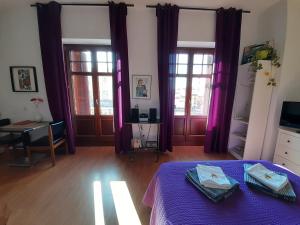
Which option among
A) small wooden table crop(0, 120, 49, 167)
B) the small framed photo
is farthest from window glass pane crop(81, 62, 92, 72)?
small wooden table crop(0, 120, 49, 167)

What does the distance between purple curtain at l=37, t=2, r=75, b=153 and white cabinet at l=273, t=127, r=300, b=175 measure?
381cm

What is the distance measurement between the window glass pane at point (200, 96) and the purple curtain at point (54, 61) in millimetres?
2678

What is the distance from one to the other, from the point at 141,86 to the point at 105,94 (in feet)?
2.90

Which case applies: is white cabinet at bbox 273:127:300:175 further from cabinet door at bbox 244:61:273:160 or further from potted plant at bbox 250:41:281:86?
potted plant at bbox 250:41:281:86

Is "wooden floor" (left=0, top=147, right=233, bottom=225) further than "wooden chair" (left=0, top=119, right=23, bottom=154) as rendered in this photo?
No

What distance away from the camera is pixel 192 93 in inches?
137

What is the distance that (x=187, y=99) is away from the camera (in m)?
3.48

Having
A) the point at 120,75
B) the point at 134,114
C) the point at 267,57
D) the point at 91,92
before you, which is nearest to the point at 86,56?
the point at 91,92

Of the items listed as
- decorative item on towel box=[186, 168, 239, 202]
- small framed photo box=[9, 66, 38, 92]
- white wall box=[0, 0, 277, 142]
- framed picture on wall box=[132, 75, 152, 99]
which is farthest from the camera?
framed picture on wall box=[132, 75, 152, 99]

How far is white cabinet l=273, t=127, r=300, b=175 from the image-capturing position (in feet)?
7.40

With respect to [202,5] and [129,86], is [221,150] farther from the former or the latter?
[202,5]

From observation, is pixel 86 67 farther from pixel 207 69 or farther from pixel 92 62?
pixel 207 69

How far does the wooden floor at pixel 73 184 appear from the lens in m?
1.66

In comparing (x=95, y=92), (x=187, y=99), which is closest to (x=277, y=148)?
(x=187, y=99)
